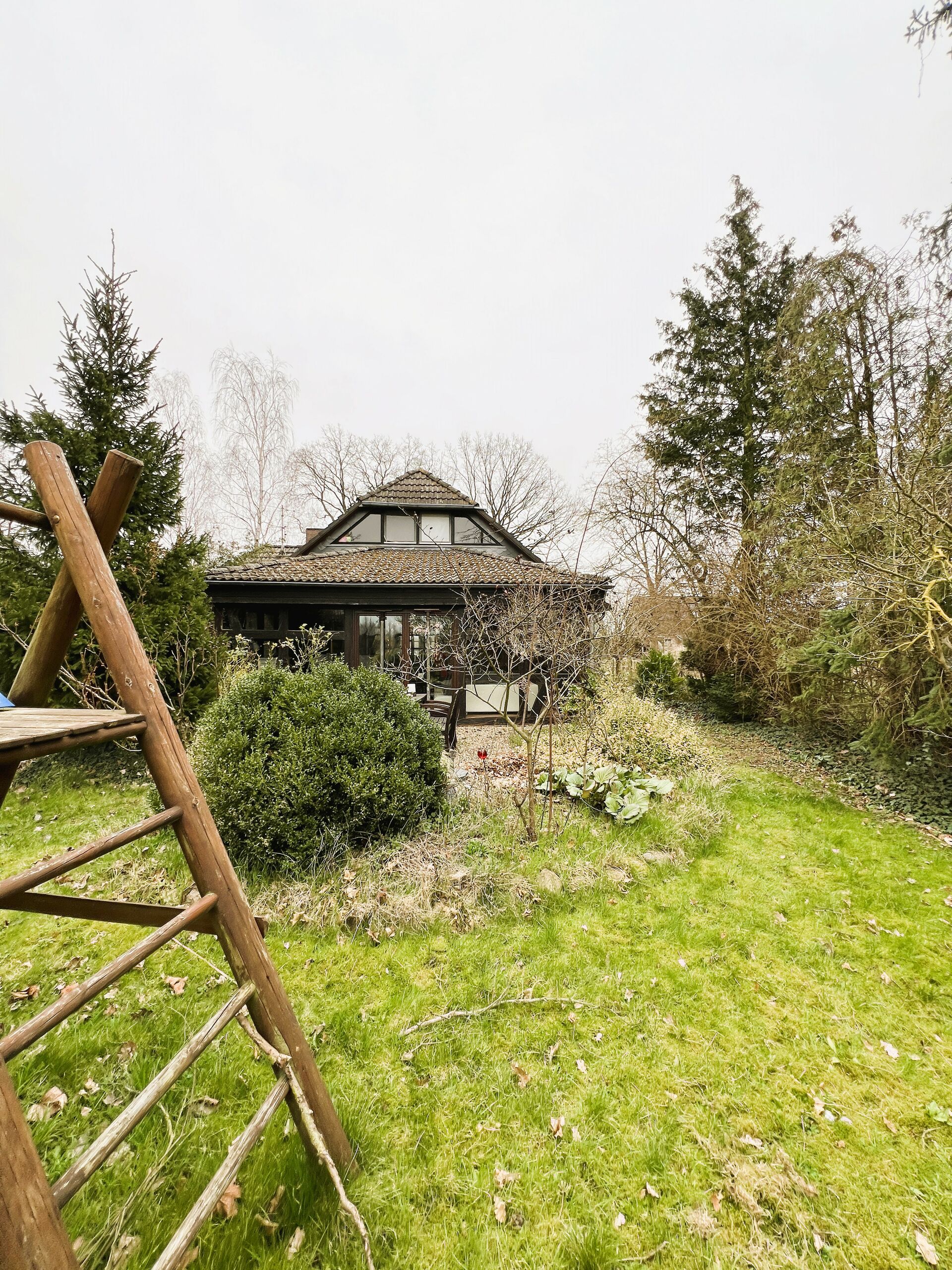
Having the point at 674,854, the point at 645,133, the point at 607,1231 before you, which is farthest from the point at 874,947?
the point at 645,133

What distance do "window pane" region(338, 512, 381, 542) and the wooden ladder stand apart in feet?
→ 40.0

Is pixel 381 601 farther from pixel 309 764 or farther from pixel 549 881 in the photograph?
pixel 549 881

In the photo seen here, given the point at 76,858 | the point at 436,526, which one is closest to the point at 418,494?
the point at 436,526

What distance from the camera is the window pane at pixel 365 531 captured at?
44.3 ft

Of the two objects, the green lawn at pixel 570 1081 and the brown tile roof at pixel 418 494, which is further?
the brown tile roof at pixel 418 494

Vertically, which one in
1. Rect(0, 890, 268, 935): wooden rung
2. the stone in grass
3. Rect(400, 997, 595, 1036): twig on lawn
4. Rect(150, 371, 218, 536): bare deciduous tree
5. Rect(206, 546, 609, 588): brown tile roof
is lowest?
Rect(400, 997, 595, 1036): twig on lawn

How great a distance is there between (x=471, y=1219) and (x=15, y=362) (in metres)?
22.7

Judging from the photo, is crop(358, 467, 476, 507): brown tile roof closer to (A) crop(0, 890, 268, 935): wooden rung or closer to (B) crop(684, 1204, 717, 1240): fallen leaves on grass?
(A) crop(0, 890, 268, 935): wooden rung

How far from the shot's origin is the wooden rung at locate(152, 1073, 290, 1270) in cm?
106

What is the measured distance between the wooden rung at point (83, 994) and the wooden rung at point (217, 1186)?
55 centimetres

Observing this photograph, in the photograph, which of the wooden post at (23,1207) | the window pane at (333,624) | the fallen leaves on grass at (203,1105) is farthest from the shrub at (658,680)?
the wooden post at (23,1207)

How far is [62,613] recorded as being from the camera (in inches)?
62.7

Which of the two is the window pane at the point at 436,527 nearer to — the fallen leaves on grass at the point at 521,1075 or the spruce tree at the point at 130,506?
the spruce tree at the point at 130,506

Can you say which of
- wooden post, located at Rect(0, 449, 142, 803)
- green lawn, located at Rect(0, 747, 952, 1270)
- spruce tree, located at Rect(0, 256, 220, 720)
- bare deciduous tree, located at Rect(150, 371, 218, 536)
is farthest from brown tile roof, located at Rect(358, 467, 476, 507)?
Result: wooden post, located at Rect(0, 449, 142, 803)
